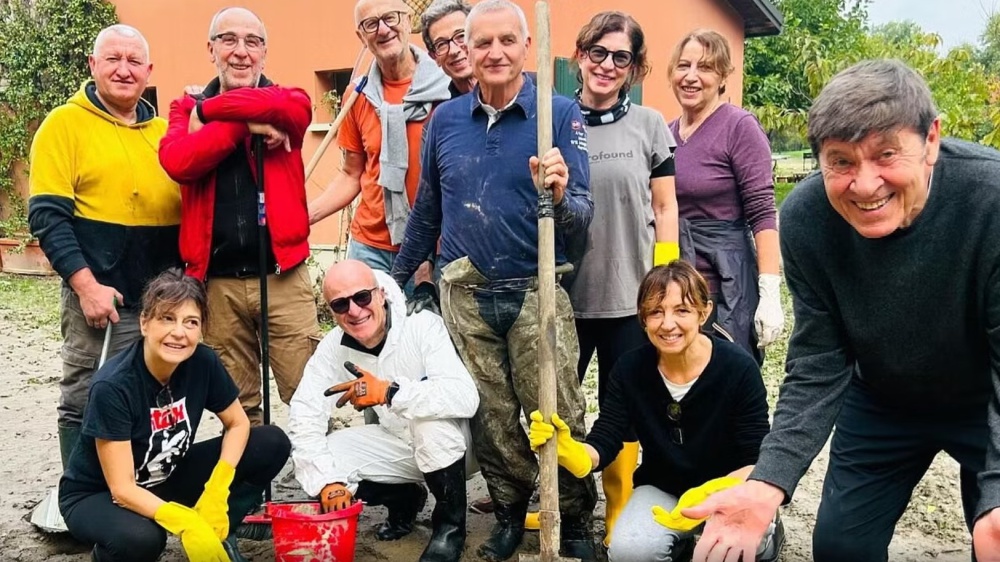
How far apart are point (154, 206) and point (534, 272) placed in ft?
5.49

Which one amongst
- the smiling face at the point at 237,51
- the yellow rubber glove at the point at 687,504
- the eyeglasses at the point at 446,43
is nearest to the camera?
the yellow rubber glove at the point at 687,504

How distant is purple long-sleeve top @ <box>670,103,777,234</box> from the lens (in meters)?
3.32

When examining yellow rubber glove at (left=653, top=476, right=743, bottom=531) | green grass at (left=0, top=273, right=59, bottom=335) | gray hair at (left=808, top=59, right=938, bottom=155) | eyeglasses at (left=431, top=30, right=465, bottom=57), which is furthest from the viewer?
green grass at (left=0, top=273, right=59, bottom=335)

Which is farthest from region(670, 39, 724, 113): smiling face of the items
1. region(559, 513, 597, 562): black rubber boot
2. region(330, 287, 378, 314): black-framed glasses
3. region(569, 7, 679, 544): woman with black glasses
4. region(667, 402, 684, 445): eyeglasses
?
region(559, 513, 597, 562): black rubber boot

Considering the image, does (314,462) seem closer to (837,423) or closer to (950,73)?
(837,423)

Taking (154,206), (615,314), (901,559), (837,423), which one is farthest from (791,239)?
(154,206)

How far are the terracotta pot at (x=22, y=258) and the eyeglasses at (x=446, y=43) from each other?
31.4ft

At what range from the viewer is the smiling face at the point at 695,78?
3393 mm

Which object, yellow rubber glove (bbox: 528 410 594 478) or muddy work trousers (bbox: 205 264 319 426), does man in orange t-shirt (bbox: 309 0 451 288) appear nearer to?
muddy work trousers (bbox: 205 264 319 426)

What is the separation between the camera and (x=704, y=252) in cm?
339

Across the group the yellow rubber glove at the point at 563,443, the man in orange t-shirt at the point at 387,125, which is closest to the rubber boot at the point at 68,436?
the man in orange t-shirt at the point at 387,125

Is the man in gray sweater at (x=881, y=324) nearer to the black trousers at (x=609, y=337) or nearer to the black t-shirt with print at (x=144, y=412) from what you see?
the black trousers at (x=609, y=337)

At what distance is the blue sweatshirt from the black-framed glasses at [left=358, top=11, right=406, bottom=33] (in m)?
0.68

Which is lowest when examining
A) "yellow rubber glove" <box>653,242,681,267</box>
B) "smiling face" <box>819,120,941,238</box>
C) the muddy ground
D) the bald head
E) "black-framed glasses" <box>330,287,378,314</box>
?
the muddy ground
